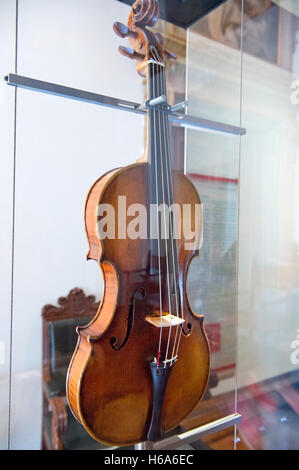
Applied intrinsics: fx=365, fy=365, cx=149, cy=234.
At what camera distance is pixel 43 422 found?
1094 millimetres

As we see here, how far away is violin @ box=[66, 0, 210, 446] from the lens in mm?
818

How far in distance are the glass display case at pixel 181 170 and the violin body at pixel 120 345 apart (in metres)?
0.15

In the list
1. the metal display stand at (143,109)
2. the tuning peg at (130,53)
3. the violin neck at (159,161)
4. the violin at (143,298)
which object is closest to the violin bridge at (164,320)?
the violin at (143,298)

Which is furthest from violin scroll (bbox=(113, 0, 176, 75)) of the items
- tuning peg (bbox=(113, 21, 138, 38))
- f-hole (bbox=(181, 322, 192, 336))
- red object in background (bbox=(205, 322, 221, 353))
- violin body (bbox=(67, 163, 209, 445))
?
red object in background (bbox=(205, 322, 221, 353))

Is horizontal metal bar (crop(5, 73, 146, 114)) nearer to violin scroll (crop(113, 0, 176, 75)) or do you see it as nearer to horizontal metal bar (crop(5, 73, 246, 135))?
horizontal metal bar (crop(5, 73, 246, 135))

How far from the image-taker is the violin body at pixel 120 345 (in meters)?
0.80

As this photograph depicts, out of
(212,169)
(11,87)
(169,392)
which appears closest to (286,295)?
(212,169)

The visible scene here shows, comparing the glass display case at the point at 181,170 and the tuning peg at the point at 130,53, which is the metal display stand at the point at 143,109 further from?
the tuning peg at the point at 130,53

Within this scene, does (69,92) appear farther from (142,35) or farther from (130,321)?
(130,321)

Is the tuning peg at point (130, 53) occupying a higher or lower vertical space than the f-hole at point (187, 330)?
higher

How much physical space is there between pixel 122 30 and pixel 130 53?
56 mm

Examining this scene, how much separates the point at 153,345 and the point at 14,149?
1.93ft

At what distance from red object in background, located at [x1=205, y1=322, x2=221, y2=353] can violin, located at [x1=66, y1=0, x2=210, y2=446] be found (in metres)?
0.42
